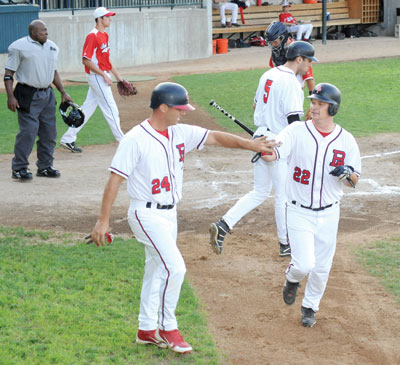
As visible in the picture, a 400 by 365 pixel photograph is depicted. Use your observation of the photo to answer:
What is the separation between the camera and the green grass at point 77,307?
5.09m

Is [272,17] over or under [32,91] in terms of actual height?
over

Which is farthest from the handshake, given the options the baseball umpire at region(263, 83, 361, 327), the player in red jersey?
the player in red jersey

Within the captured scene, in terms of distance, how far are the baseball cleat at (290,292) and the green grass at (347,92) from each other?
741cm

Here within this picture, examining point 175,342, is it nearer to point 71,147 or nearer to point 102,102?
point 102,102

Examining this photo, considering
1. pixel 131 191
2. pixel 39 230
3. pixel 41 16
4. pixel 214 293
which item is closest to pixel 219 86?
pixel 41 16

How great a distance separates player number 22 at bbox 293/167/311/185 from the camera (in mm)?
5523

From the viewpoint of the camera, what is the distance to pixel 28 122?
995 cm

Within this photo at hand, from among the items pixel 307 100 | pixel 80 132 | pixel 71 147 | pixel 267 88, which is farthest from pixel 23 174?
pixel 307 100

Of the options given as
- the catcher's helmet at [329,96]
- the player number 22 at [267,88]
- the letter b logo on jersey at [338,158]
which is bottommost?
the letter b logo on jersey at [338,158]

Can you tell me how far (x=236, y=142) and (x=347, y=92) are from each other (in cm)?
1190

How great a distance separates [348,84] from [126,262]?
1207cm

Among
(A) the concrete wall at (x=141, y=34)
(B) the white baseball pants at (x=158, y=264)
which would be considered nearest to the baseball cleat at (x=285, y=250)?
(B) the white baseball pants at (x=158, y=264)

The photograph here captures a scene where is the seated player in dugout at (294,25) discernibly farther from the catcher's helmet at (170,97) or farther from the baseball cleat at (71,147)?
the catcher's helmet at (170,97)

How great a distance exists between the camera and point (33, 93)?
32.3 feet
